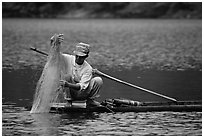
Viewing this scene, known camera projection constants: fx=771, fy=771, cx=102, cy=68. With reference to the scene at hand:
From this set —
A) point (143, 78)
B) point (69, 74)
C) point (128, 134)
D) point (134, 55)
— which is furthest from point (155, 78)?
point (134, 55)

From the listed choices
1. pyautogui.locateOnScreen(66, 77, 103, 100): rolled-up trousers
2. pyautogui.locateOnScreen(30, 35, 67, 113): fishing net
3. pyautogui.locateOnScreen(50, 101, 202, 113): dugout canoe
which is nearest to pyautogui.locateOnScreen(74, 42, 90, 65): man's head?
pyautogui.locateOnScreen(30, 35, 67, 113): fishing net

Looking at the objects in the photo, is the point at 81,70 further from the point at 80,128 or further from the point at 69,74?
the point at 80,128

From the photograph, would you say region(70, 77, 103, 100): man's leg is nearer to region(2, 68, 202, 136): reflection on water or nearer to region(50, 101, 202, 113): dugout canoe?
region(50, 101, 202, 113): dugout canoe

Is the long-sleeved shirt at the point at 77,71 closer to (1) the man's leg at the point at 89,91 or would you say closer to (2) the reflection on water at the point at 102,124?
(1) the man's leg at the point at 89,91

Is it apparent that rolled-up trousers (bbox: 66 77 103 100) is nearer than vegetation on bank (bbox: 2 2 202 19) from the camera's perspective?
Yes

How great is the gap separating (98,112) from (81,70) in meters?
0.88

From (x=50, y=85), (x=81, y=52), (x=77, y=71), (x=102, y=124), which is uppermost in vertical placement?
(x=81, y=52)

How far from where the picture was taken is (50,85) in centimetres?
1441

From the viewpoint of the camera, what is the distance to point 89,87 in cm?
1432

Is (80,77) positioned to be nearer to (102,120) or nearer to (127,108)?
(102,120)

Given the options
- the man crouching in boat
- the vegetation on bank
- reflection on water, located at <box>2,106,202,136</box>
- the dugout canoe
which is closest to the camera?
reflection on water, located at <box>2,106,202,136</box>

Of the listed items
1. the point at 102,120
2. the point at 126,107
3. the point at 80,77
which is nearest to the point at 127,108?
the point at 126,107

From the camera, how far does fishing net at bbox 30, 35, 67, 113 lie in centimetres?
1427

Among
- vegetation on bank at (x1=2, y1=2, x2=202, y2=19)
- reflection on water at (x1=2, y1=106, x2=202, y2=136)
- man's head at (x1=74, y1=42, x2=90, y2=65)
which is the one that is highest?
vegetation on bank at (x1=2, y1=2, x2=202, y2=19)
